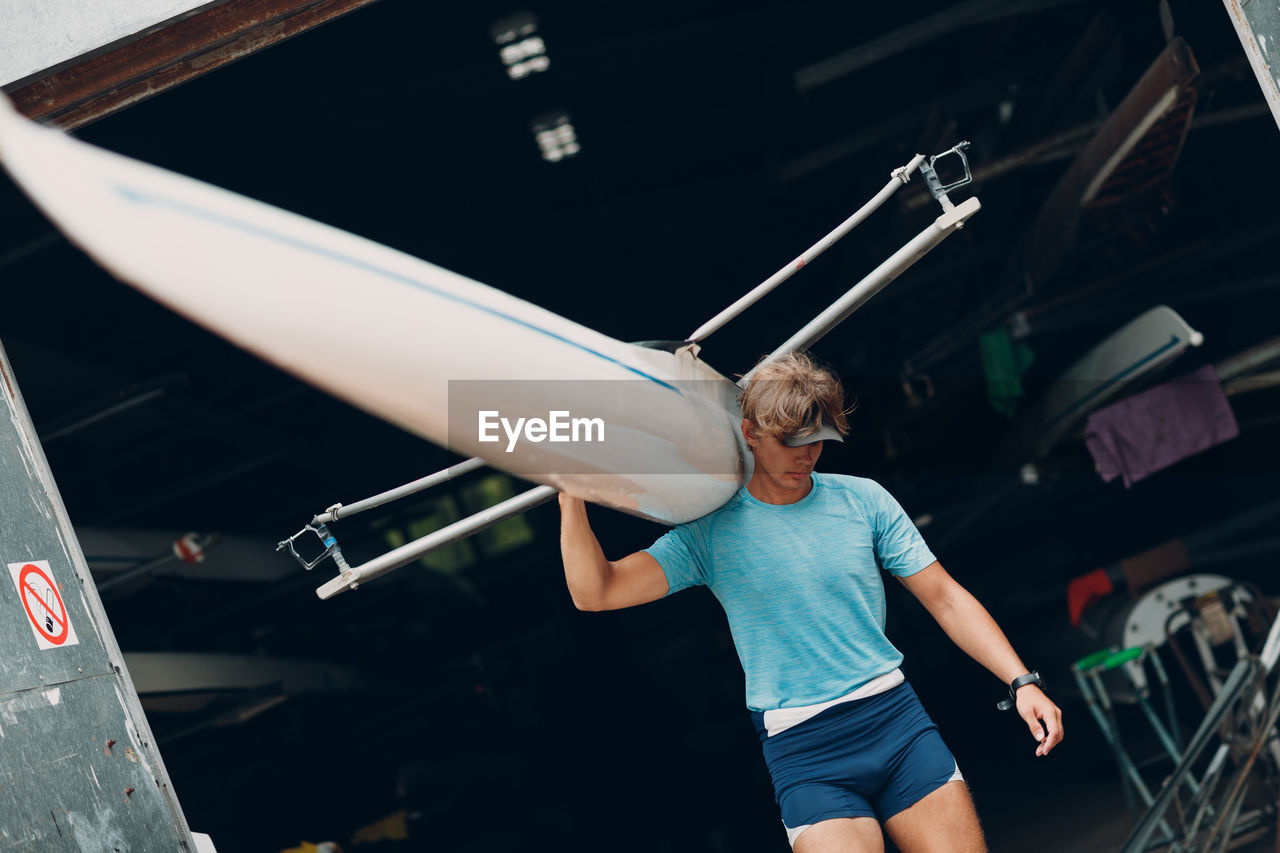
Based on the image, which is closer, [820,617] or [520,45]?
[820,617]

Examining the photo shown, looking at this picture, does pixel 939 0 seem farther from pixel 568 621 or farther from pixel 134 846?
pixel 568 621

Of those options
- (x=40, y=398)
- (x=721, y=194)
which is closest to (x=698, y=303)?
(x=721, y=194)

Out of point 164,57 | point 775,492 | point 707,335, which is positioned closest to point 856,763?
point 775,492

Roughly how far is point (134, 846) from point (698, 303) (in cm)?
707

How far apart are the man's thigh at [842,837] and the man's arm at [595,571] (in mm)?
623

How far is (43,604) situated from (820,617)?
1.89 metres

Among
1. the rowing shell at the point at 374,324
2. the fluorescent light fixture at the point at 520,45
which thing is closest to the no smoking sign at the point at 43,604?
the rowing shell at the point at 374,324

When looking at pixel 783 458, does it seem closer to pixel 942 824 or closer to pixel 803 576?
pixel 803 576

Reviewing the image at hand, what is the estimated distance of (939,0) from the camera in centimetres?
534

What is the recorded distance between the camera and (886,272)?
7.84ft

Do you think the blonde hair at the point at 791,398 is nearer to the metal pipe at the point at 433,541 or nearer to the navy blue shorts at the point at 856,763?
the metal pipe at the point at 433,541

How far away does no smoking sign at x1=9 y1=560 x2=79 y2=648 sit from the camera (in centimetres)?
234

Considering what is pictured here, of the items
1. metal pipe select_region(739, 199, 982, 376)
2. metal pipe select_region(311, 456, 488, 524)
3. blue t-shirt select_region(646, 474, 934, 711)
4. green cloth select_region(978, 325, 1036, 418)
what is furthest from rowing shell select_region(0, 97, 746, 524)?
green cloth select_region(978, 325, 1036, 418)

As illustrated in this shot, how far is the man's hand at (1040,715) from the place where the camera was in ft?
7.12
